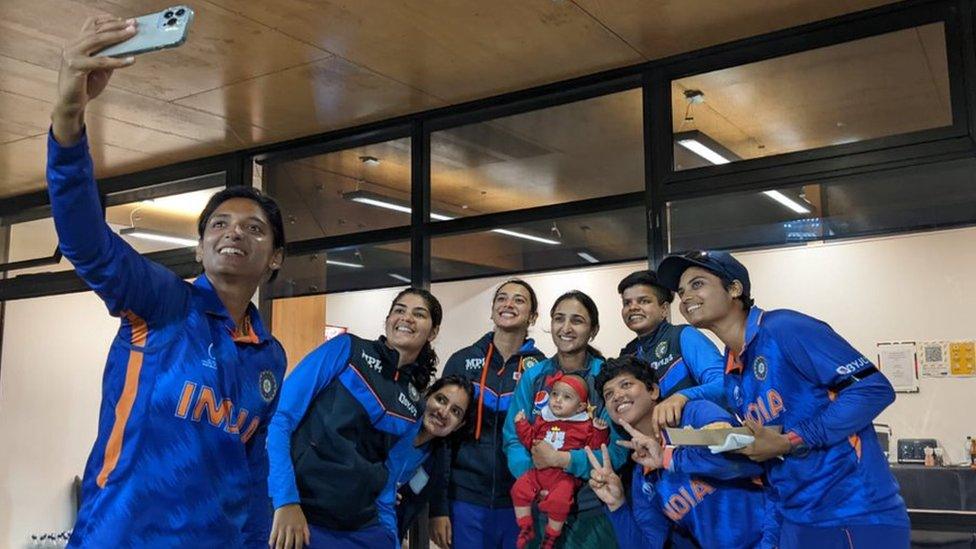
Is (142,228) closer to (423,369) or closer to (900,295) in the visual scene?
(423,369)

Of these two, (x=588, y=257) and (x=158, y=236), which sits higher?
(x=158, y=236)

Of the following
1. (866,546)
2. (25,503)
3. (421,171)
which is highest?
(421,171)

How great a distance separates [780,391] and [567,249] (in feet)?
7.23

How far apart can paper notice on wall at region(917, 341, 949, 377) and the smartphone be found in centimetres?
346

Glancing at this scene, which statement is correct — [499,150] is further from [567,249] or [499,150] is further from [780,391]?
[780,391]

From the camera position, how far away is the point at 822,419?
235cm

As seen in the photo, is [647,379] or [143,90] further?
[143,90]

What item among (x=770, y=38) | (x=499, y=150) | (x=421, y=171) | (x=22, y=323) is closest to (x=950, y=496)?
(x=770, y=38)

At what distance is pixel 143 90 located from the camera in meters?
4.46

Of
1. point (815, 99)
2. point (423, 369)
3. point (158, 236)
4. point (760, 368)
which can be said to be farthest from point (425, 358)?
point (158, 236)

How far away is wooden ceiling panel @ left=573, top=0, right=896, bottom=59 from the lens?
139 inches

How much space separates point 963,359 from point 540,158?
2198 mm

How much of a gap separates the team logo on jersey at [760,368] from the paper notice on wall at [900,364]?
180 cm

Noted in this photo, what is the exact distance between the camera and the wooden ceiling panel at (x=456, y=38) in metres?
3.55
